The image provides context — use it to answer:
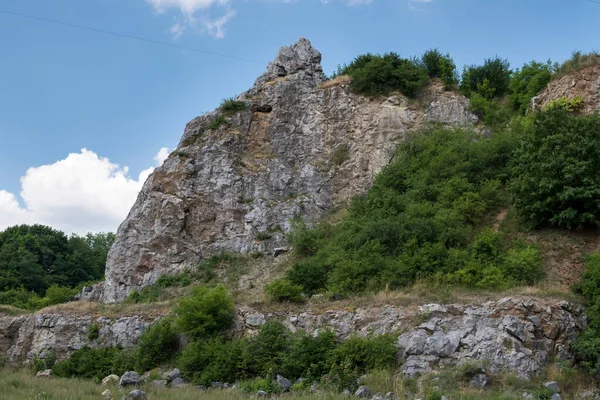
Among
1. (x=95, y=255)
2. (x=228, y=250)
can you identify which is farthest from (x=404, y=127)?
(x=95, y=255)

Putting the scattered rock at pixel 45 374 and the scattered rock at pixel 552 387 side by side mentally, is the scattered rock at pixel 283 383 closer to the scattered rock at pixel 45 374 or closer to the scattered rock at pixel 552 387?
the scattered rock at pixel 552 387

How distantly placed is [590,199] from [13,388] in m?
19.5

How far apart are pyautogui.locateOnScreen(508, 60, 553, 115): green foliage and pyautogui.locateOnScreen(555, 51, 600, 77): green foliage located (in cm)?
121

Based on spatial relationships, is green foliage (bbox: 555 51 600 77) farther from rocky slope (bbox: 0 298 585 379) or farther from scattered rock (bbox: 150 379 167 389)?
scattered rock (bbox: 150 379 167 389)

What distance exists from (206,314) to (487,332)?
9807 mm

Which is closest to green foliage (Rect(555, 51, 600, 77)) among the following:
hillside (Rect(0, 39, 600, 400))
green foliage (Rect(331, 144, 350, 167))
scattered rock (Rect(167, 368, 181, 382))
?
hillside (Rect(0, 39, 600, 400))

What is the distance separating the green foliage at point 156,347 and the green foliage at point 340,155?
50.0 ft

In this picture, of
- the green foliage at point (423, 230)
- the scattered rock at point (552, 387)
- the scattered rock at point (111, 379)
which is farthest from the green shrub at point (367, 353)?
the scattered rock at point (111, 379)

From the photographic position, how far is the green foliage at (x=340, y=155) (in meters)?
32.2

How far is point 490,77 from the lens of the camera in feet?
116

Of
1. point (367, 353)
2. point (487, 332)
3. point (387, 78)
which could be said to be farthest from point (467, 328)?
point (387, 78)

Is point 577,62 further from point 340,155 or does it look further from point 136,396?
point 136,396

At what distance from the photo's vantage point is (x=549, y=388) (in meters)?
13.7

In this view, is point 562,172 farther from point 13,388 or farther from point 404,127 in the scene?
point 13,388
